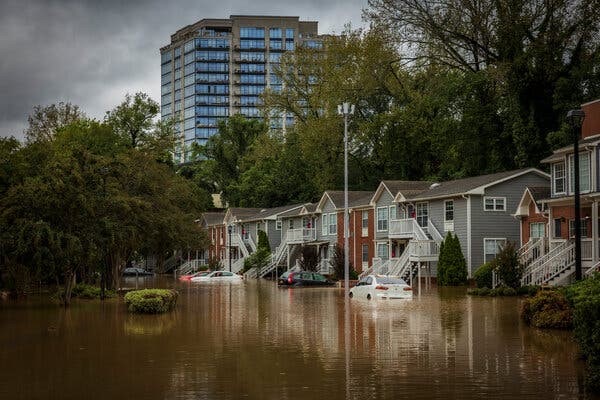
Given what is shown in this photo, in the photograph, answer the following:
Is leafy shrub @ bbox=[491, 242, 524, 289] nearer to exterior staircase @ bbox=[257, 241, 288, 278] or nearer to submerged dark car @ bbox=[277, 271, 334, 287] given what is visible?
submerged dark car @ bbox=[277, 271, 334, 287]

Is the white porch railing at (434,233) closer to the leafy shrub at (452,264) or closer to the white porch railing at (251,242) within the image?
the leafy shrub at (452,264)

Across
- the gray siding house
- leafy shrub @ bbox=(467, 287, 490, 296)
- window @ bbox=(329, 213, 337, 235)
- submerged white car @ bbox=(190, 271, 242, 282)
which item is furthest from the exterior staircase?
leafy shrub @ bbox=(467, 287, 490, 296)

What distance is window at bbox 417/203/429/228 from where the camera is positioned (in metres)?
56.8

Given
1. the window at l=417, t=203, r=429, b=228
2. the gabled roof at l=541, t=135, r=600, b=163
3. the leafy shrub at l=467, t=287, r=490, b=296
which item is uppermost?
the gabled roof at l=541, t=135, r=600, b=163

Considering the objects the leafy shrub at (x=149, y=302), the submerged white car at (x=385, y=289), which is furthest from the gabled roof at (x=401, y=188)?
the leafy shrub at (x=149, y=302)

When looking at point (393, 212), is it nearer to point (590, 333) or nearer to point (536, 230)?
point (536, 230)

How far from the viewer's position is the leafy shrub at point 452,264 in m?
51.0

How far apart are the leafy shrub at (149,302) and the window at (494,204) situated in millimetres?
24994

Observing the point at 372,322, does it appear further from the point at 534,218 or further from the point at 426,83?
the point at 426,83

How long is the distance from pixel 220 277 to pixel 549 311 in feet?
161

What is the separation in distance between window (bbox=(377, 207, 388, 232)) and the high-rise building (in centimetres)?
12861

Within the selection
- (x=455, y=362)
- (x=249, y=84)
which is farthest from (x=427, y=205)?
(x=249, y=84)

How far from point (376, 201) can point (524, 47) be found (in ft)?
50.1

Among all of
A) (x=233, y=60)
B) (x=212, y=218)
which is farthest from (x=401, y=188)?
(x=233, y=60)
